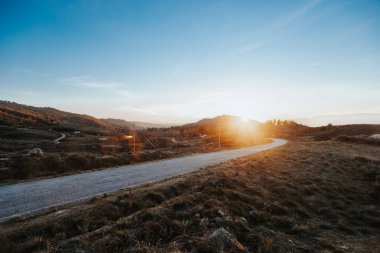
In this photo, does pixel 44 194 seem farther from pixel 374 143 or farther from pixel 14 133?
pixel 14 133

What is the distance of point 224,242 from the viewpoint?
8.06 metres

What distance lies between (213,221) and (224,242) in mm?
1906

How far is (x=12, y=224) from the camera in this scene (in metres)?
9.59

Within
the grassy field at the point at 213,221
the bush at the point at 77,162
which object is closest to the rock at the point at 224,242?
the grassy field at the point at 213,221

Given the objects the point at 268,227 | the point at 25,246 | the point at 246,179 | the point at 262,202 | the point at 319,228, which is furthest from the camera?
the point at 246,179

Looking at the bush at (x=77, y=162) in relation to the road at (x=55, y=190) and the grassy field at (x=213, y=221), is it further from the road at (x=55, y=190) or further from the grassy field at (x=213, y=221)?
the grassy field at (x=213, y=221)

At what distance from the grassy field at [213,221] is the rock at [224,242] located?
0.03m

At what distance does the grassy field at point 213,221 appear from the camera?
8.09m

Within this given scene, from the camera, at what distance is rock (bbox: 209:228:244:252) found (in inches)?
308

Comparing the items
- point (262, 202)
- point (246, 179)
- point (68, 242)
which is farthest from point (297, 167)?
point (68, 242)

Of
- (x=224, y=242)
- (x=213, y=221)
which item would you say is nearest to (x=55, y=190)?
(x=213, y=221)

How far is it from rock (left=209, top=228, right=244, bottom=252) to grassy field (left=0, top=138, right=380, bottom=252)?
3 cm

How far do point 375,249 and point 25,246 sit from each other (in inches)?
468

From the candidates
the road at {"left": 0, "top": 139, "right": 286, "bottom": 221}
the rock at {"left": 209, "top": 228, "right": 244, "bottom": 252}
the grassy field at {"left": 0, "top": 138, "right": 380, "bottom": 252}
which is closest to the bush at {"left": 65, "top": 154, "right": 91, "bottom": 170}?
the road at {"left": 0, "top": 139, "right": 286, "bottom": 221}
